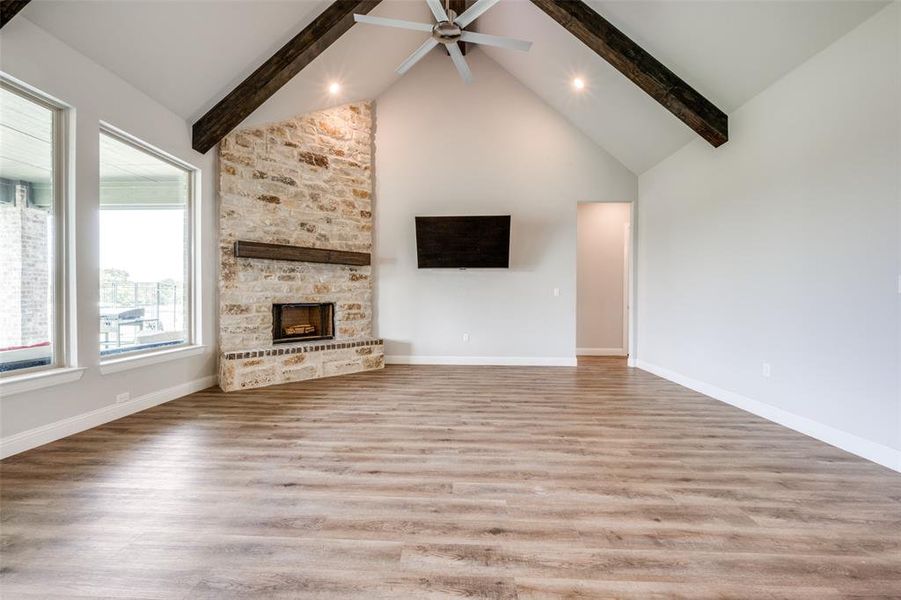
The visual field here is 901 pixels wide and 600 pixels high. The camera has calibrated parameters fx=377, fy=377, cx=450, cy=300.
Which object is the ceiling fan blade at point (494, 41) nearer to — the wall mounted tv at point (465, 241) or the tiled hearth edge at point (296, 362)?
the wall mounted tv at point (465, 241)

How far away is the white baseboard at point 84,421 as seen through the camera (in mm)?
2475

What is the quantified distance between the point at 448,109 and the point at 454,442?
5.00 m

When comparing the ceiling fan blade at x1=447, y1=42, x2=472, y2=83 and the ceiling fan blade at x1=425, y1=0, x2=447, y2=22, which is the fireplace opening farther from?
the ceiling fan blade at x1=425, y1=0, x2=447, y2=22

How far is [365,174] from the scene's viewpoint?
568 cm

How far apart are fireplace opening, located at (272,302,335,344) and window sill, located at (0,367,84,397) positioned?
7.02 ft

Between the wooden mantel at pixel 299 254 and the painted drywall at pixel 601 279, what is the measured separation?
384cm

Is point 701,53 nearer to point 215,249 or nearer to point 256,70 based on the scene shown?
point 256,70

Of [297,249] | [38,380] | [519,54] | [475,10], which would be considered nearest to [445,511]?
[38,380]

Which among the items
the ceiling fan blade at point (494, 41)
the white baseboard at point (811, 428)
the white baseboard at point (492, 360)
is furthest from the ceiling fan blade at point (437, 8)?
the white baseboard at point (811, 428)

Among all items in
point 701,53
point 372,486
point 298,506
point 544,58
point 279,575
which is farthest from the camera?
point 544,58

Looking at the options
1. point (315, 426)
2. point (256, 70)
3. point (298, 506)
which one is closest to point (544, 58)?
point (256, 70)


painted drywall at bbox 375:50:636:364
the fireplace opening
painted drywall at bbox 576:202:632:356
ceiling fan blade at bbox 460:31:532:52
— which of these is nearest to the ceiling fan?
ceiling fan blade at bbox 460:31:532:52

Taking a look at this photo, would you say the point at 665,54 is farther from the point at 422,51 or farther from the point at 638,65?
the point at 422,51

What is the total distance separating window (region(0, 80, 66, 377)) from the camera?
2551mm
